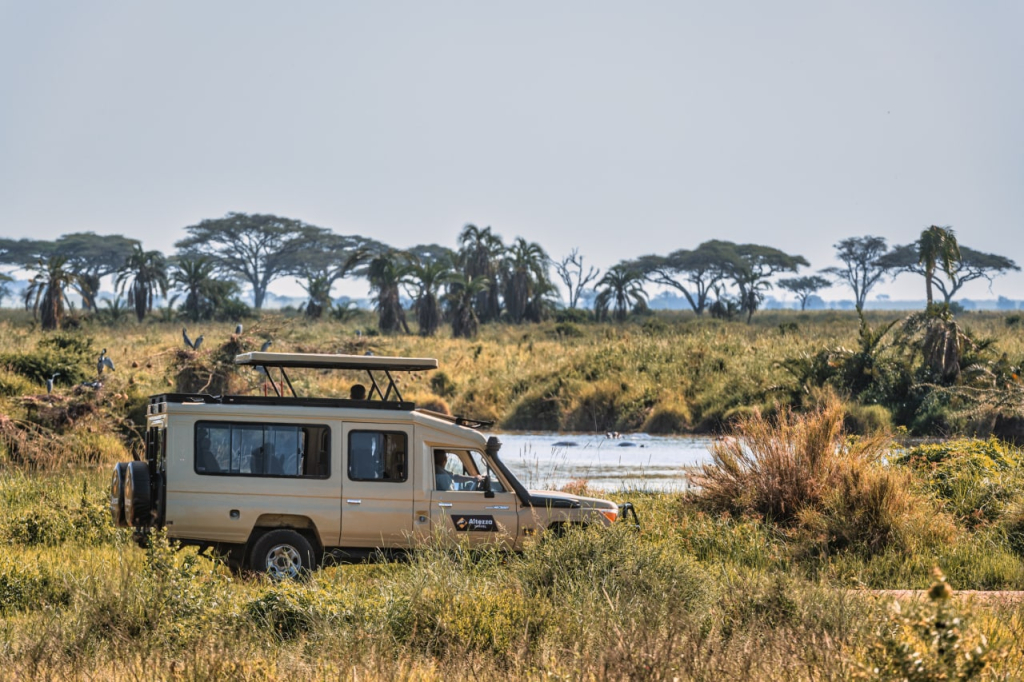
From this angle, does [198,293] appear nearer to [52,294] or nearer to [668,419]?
[52,294]

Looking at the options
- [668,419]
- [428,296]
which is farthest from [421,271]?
[668,419]

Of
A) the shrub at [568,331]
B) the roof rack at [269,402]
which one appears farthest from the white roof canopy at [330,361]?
the shrub at [568,331]

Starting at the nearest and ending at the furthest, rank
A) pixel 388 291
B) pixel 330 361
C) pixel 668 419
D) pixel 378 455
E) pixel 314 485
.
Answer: pixel 314 485 → pixel 378 455 → pixel 330 361 → pixel 668 419 → pixel 388 291

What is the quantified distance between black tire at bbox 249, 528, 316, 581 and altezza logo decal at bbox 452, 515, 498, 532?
4.52 ft

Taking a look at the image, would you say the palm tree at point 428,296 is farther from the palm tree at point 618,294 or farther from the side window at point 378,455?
the side window at point 378,455

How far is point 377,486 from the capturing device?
11.0 meters

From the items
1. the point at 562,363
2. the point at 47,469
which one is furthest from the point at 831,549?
the point at 562,363

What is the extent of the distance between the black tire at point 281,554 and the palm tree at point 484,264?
60.7m

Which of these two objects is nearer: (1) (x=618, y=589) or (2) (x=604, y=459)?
(1) (x=618, y=589)

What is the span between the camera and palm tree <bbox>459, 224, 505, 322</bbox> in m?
72.8

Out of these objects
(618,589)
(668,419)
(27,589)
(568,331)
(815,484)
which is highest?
(568,331)

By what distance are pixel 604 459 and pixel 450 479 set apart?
1355 centimetres

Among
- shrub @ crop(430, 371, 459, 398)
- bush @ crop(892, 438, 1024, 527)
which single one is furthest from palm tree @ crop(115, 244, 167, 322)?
bush @ crop(892, 438, 1024, 527)

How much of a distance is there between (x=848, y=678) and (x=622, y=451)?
19875 millimetres
